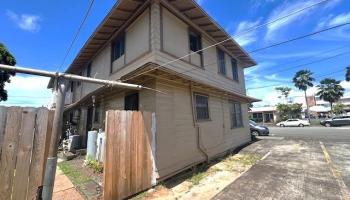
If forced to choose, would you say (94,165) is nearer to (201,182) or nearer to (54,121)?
(201,182)

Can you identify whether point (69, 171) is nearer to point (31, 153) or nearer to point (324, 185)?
point (31, 153)

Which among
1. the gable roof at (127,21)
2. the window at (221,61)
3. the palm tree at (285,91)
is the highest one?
the palm tree at (285,91)

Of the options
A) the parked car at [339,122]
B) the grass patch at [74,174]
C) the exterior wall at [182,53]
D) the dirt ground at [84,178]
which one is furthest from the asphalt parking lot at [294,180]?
the parked car at [339,122]

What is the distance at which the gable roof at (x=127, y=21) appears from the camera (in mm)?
7445

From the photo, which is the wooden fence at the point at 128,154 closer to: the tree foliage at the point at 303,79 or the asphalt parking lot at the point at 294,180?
the asphalt parking lot at the point at 294,180

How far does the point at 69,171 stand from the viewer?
6941 millimetres

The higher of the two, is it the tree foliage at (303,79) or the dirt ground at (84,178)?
the tree foliage at (303,79)

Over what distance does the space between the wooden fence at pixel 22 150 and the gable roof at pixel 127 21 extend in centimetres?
555

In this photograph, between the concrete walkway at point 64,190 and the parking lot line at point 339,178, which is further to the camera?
the concrete walkway at point 64,190

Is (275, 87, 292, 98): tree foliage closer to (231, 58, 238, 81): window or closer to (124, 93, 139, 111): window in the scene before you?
(231, 58, 238, 81): window

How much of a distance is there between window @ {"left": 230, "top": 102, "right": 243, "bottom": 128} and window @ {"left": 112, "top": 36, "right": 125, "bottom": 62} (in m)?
7.21

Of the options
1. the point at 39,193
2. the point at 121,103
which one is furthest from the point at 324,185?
the point at 121,103

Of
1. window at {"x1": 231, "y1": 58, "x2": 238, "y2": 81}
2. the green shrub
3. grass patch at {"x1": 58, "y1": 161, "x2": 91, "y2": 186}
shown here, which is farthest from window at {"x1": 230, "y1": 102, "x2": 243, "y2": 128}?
grass patch at {"x1": 58, "y1": 161, "x2": 91, "y2": 186}

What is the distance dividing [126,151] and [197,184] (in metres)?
2.44
